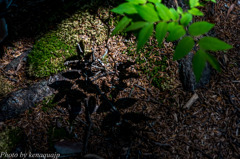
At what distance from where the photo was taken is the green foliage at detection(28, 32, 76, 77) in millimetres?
2030

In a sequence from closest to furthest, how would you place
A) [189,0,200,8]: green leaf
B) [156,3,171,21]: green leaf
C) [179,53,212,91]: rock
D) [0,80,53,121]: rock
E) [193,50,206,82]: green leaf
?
[193,50,206,82]: green leaf
[156,3,171,21]: green leaf
[189,0,200,8]: green leaf
[0,80,53,121]: rock
[179,53,212,91]: rock

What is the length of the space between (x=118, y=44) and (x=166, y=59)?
25.3 inches

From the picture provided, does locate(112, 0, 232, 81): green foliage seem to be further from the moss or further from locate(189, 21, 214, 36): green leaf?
the moss

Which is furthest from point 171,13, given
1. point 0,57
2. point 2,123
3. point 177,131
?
point 0,57

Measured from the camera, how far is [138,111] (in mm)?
1826

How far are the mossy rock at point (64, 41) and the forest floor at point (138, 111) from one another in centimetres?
11

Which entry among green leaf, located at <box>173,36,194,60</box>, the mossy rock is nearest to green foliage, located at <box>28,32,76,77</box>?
the mossy rock

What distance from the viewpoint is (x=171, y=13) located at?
1.15 metres

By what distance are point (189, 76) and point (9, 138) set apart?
2012 millimetres

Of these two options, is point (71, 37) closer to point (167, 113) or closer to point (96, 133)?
point (96, 133)

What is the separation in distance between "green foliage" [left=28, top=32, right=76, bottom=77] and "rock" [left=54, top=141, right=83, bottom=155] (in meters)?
0.84

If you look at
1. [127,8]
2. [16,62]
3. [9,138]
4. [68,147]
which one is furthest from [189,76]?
[16,62]

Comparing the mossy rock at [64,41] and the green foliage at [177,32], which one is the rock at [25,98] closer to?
the mossy rock at [64,41]

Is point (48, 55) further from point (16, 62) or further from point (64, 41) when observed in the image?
point (16, 62)
